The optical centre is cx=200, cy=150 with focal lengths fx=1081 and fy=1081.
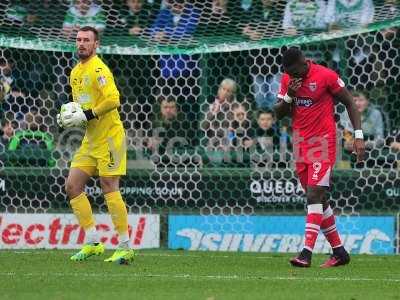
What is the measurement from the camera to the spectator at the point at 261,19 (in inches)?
496

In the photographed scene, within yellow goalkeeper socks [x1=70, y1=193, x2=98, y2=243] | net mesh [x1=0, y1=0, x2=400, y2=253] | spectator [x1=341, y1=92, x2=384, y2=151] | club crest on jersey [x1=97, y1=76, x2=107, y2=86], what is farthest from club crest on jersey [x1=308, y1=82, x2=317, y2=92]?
spectator [x1=341, y1=92, x2=384, y2=151]

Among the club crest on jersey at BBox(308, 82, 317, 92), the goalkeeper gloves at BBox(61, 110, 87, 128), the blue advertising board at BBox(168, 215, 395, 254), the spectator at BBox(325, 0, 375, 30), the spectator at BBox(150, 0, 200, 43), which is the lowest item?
the blue advertising board at BBox(168, 215, 395, 254)

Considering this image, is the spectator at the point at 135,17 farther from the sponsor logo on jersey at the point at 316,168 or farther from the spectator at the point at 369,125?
the sponsor logo on jersey at the point at 316,168

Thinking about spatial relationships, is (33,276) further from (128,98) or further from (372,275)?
(128,98)

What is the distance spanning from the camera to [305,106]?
962 centimetres

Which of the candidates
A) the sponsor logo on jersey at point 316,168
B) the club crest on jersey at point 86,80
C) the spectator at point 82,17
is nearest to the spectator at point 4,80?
the spectator at point 82,17

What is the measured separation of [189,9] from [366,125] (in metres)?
2.53

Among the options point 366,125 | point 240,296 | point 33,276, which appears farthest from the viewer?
point 366,125

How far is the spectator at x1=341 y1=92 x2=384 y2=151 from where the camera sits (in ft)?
41.6

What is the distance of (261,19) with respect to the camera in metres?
12.7

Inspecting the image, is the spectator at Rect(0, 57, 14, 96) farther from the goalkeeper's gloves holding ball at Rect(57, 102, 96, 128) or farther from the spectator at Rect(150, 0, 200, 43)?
the goalkeeper's gloves holding ball at Rect(57, 102, 96, 128)

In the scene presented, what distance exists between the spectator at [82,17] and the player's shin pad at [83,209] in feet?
10.6

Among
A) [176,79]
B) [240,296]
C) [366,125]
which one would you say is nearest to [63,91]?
[176,79]

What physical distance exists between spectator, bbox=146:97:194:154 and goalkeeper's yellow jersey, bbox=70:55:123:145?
3.11 metres
